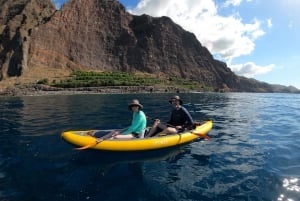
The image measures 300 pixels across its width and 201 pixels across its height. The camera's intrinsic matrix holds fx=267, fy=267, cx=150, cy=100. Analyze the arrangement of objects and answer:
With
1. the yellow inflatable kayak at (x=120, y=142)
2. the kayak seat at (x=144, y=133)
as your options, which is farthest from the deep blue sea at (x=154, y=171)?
the kayak seat at (x=144, y=133)

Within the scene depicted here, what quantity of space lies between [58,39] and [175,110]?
10031cm

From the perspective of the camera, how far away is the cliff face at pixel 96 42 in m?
96.0

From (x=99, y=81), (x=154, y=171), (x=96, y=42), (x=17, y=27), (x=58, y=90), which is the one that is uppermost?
(x=17, y=27)

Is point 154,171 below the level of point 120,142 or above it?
below

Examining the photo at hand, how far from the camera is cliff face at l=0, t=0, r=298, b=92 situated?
9600 centimetres

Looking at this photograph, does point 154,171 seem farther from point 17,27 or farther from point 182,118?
point 17,27

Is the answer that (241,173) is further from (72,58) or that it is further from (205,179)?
(72,58)

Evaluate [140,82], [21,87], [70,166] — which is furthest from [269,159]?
[140,82]

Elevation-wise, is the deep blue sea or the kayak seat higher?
the kayak seat

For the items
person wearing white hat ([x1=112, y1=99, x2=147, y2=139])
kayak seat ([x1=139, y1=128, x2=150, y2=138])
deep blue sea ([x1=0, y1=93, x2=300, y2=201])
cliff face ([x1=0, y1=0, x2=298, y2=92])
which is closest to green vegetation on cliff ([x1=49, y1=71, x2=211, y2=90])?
cliff face ([x1=0, y1=0, x2=298, y2=92])

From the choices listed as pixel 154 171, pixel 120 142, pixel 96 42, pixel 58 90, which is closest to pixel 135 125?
pixel 120 142

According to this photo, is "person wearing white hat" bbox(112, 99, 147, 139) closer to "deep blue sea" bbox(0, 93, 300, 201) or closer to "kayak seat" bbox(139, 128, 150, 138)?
"kayak seat" bbox(139, 128, 150, 138)

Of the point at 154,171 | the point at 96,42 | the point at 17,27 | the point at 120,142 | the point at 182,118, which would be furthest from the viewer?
the point at 96,42

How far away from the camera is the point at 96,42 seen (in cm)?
11650
